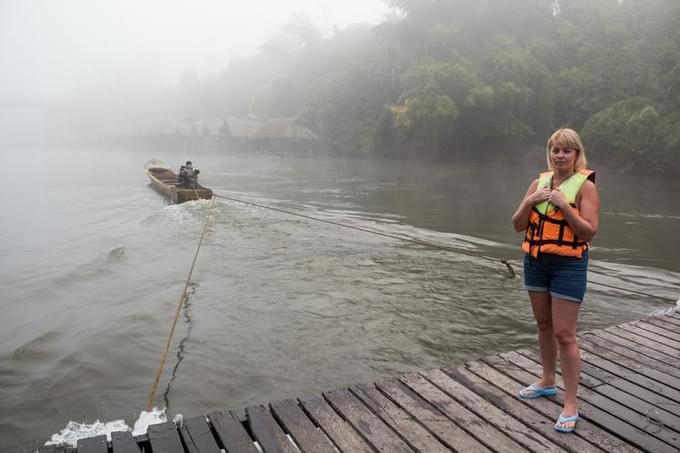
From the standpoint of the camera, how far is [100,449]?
274cm

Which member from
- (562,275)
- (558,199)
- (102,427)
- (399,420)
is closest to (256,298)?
(102,427)

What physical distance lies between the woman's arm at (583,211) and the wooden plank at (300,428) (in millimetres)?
1798

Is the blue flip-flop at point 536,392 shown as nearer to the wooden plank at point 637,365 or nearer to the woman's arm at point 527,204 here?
the wooden plank at point 637,365

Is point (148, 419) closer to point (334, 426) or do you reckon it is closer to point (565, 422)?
point (334, 426)

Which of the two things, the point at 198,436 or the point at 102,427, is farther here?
the point at 102,427

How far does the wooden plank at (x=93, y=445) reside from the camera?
271 centimetres

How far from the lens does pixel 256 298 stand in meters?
7.36

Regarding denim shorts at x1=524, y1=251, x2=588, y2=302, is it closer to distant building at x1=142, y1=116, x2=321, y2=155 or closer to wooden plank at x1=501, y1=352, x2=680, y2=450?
wooden plank at x1=501, y1=352, x2=680, y2=450

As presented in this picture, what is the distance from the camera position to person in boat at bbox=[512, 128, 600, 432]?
272cm

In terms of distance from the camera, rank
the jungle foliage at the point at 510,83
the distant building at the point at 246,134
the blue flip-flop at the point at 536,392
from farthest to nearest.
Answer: the distant building at the point at 246,134
the jungle foliage at the point at 510,83
the blue flip-flop at the point at 536,392

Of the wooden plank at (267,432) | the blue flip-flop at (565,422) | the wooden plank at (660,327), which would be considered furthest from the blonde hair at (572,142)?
the wooden plank at (660,327)

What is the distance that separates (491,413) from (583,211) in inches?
54.0

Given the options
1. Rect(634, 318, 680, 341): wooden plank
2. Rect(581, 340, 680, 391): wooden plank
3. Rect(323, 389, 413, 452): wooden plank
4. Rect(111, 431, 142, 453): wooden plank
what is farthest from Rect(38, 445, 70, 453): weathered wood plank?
Rect(634, 318, 680, 341): wooden plank

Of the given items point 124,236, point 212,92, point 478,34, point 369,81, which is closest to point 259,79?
point 212,92
